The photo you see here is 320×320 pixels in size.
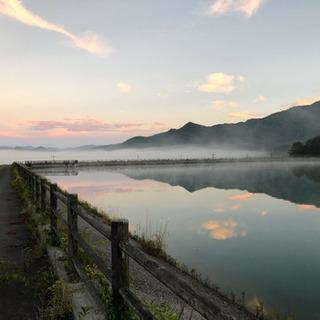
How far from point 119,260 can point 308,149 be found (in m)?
200

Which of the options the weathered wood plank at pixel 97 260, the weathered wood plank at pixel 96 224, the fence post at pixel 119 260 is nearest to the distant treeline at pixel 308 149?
the weathered wood plank at pixel 97 260

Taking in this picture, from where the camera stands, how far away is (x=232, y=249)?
57.1 ft

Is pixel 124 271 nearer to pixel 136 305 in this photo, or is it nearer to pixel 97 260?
pixel 136 305

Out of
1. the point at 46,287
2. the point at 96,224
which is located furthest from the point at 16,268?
the point at 96,224

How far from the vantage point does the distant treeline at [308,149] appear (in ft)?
574

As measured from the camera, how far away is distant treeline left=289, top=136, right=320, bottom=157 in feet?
574

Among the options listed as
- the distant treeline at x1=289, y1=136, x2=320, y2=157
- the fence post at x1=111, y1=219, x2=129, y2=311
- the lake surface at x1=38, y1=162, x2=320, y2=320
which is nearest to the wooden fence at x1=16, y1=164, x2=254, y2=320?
the fence post at x1=111, y1=219, x2=129, y2=311

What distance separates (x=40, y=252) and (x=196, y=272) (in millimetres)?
7170

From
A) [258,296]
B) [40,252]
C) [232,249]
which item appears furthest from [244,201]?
[40,252]

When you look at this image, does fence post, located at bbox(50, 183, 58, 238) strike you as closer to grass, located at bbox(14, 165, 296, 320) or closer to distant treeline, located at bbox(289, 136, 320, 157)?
grass, located at bbox(14, 165, 296, 320)

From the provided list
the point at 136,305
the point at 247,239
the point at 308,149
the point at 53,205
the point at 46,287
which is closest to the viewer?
the point at 136,305

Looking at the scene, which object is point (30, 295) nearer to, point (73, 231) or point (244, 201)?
point (73, 231)

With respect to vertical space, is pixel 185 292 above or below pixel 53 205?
above

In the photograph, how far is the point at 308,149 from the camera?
7077 inches
